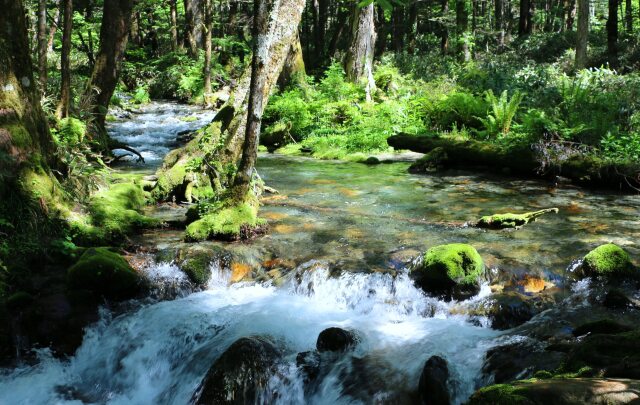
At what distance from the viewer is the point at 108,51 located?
497 inches

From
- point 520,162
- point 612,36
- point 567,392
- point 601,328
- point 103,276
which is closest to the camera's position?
point 567,392

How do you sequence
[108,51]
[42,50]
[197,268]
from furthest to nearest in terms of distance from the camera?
[108,51], [42,50], [197,268]

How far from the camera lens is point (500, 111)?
14.2 metres

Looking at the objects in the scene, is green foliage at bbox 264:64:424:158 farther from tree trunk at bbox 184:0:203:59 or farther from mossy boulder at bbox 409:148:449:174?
tree trunk at bbox 184:0:203:59

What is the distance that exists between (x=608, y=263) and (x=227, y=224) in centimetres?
466

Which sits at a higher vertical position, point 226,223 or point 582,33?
point 582,33

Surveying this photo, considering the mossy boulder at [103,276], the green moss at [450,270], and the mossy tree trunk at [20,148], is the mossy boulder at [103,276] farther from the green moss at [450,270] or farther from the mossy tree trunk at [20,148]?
the green moss at [450,270]

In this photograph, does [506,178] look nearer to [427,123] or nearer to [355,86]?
[427,123]

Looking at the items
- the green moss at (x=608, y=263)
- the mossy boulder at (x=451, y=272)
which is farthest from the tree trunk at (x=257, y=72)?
the green moss at (x=608, y=263)

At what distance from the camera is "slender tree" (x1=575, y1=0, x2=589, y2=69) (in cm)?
1936

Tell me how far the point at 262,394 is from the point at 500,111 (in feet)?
37.7

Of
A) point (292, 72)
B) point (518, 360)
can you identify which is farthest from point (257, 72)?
point (292, 72)

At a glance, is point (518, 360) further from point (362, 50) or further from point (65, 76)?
point (362, 50)

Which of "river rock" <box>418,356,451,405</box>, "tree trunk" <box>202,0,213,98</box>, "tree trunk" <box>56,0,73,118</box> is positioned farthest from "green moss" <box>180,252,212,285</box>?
"tree trunk" <box>202,0,213,98</box>
